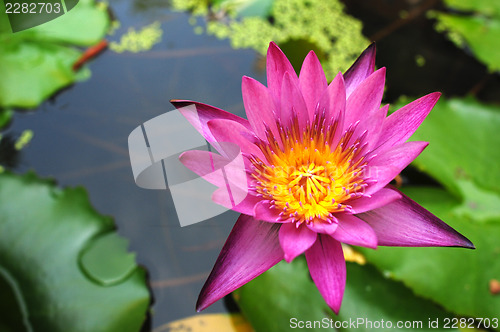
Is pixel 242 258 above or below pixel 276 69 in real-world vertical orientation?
below

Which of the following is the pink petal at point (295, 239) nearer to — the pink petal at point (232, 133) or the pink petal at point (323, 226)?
the pink petal at point (323, 226)

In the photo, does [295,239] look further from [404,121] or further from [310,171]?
[404,121]

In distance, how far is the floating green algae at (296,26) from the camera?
1958 millimetres

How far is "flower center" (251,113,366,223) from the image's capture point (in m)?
0.66

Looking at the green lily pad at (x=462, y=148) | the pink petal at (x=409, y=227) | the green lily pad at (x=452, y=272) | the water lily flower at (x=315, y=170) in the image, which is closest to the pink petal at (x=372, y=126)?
the water lily flower at (x=315, y=170)

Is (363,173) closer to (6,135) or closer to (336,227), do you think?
(336,227)

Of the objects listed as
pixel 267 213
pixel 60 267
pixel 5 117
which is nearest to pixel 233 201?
pixel 267 213

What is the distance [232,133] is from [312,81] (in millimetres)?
176

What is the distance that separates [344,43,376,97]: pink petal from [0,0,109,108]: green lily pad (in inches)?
→ 48.5

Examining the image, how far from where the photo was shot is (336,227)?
23.6 inches

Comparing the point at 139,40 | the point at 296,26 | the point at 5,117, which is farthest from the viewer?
the point at 296,26

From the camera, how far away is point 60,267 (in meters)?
1.19

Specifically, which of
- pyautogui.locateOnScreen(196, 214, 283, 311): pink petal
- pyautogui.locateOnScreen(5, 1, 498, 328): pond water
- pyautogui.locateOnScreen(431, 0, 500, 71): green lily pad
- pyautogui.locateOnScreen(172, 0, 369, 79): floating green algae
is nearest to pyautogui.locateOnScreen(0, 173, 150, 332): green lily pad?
pyautogui.locateOnScreen(5, 1, 498, 328): pond water

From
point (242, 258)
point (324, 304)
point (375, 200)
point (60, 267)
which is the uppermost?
Result: point (375, 200)
